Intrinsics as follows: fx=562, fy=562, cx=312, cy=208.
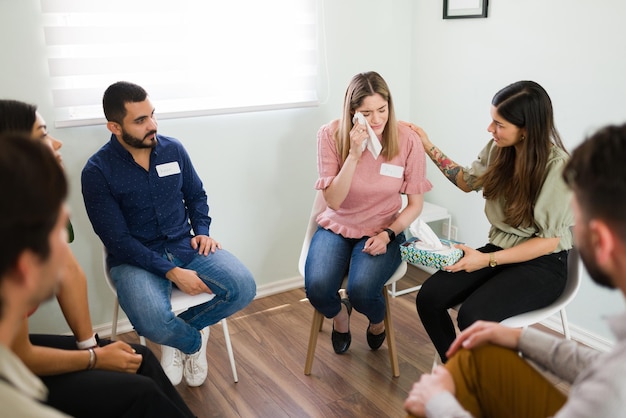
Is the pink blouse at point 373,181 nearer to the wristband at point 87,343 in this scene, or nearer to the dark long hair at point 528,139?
the dark long hair at point 528,139

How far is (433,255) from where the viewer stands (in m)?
2.22

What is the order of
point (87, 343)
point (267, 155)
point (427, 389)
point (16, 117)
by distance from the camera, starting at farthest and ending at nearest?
point (267, 155)
point (87, 343)
point (16, 117)
point (427, 389)

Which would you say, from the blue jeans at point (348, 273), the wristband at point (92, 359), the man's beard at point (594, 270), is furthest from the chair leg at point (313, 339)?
the man's beard at point (594, 270)

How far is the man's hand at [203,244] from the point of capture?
2512mm

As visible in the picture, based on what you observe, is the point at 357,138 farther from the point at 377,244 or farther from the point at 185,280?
the point at 185,280

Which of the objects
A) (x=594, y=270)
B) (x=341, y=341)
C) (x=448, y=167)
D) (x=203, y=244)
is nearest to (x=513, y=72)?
(x=448, y=167)

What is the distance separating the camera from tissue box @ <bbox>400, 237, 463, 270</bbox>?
2.20 metres

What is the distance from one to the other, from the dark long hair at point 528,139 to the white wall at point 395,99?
1.82 feet

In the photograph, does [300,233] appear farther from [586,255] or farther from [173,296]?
[586,255]

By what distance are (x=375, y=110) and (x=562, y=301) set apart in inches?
43.0

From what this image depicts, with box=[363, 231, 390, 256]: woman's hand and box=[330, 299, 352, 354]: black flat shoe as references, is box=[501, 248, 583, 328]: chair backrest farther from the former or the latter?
box=[330, 299, 352, 354]: black flat shoe

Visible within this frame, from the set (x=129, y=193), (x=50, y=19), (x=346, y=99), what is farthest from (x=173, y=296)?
(x=50, y=19)

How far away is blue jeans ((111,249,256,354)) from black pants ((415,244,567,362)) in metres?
0.79

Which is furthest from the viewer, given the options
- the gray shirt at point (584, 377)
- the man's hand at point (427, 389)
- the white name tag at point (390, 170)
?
the white name tag at point (390, 170)
